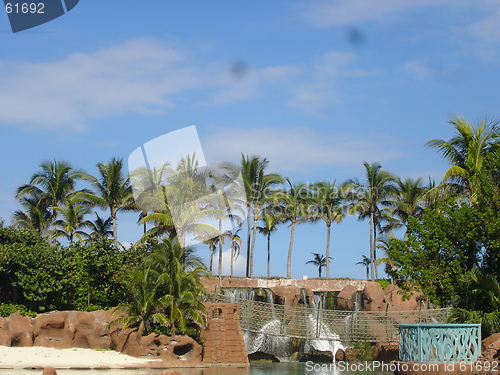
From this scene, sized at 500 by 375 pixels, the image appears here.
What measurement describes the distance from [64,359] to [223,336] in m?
6.18

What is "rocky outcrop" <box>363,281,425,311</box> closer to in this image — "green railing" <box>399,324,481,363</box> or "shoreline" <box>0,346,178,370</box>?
"shoreline" <box>0,346,178,370</box>

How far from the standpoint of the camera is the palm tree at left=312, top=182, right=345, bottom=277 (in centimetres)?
4141

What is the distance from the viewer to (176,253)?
25219 millimetres

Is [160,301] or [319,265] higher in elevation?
[319,265]

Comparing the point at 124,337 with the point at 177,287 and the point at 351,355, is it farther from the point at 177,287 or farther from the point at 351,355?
the point at 351,355

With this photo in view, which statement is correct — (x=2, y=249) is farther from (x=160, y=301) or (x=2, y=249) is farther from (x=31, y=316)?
(x=160, y=301)

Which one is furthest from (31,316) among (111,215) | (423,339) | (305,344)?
(423,339)

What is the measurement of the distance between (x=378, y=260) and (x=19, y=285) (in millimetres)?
22625

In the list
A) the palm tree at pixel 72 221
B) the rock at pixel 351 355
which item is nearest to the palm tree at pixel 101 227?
the palm tree at pixel 72 221

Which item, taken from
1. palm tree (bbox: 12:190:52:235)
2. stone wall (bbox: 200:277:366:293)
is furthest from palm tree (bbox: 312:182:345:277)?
palm tree (bbox: 12:190:52:235)

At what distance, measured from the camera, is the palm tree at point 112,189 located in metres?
34.0

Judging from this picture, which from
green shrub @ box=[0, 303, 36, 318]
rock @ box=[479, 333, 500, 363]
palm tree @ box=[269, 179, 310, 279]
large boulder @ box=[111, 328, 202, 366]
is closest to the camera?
rock @ box=[479, 333, 500, 363]

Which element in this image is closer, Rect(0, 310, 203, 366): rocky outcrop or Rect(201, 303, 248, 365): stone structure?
Rect(0, 310, 203, 366): rocky outcrop

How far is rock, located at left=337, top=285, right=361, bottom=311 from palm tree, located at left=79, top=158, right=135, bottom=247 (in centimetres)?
1190
